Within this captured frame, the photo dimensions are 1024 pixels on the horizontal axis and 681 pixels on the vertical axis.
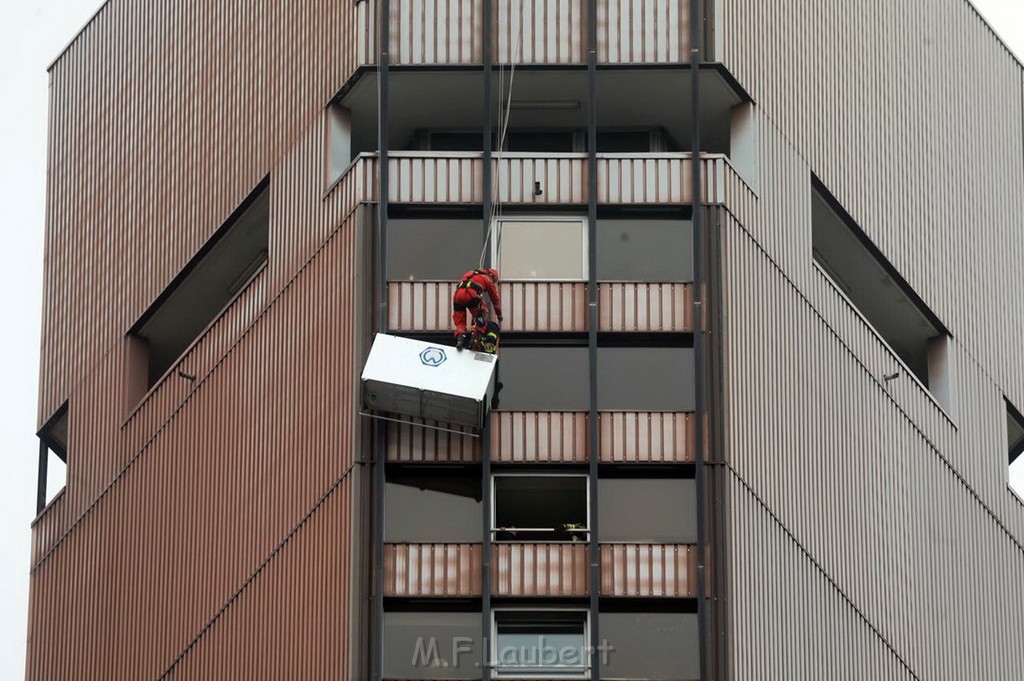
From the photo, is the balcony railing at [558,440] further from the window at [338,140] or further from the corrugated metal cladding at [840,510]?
the window at [338,140]

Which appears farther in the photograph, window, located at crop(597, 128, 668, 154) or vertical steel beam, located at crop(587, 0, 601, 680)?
window, located at crop(597, 128, 668, 154)

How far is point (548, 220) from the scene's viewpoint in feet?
166

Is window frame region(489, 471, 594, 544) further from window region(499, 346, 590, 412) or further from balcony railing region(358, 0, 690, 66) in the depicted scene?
balcony railing region(358, 0, 690, 66)

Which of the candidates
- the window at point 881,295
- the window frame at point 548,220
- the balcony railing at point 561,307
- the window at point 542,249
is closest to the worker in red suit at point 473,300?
the balcony railing at point 561,307

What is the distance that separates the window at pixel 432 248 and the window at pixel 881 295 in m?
8.72

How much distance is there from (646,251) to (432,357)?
5.57 m

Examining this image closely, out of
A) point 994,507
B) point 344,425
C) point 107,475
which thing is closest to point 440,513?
point 344,425

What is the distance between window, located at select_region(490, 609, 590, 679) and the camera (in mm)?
47844

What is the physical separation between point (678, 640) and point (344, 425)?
26.9 ft

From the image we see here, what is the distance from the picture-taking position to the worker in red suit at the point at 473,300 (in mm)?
47875

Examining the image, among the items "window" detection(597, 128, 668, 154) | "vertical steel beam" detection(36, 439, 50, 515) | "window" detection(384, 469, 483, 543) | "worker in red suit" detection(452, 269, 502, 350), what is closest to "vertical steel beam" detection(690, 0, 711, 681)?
"window" detection(597, 128, 668, 154)

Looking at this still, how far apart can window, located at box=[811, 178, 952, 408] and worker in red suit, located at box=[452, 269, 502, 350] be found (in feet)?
31.6

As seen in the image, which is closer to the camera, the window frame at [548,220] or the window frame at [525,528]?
the window frame at [525,528]

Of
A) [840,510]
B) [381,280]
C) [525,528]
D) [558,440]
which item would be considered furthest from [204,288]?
[840,510]
